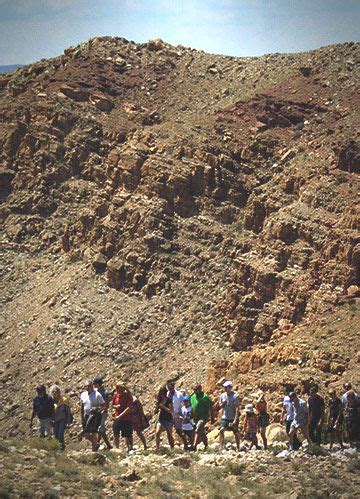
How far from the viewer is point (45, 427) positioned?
62.5ft

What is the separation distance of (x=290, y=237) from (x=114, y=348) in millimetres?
8251

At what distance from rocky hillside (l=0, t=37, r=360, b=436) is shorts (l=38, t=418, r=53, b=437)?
8719 mm

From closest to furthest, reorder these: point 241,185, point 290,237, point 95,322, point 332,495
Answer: point 332,495
point 290,237
point 95,322
point 241,185

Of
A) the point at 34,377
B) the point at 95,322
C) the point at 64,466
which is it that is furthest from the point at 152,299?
the point at 64,466

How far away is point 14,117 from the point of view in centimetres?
5112

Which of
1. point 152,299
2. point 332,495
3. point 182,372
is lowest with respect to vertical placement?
point 332,495

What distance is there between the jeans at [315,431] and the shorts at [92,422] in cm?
451

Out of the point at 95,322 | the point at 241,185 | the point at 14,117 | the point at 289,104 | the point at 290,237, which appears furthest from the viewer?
the point at 14,117

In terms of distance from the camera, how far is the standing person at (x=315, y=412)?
1942 centimetres

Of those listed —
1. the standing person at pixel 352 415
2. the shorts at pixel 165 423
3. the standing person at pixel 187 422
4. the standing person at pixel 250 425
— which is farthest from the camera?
the standing person at pixel 250 425

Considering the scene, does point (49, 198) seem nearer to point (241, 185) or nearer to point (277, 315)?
point (241, 185)

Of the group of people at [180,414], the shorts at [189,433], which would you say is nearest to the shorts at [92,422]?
the group of people at [180,414]

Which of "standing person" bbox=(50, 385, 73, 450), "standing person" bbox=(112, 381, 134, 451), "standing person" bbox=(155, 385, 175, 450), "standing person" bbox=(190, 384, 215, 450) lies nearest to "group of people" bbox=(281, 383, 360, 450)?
"standing person" bbox=(190, 384, 215, 450)

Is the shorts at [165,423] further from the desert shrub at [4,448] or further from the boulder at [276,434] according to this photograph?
the boulder at [276,434]
